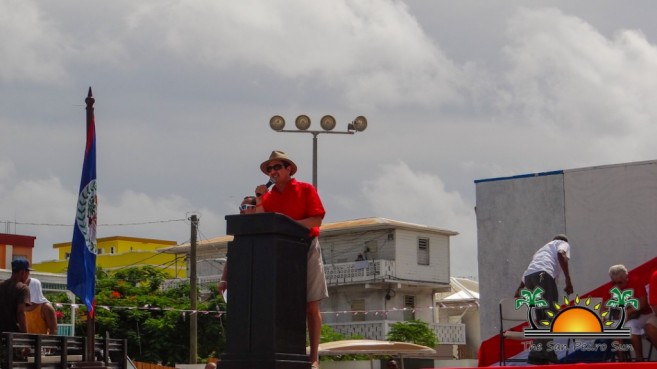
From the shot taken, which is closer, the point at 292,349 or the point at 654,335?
the point at 292,349

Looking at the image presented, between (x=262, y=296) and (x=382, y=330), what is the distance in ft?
126

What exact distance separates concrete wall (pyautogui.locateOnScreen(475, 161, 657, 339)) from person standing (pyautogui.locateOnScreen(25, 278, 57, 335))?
15.1 feet

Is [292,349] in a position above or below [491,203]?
below

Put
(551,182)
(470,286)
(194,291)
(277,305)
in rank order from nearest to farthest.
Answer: (277,305)
(551,182)
(194,291)
(470,286)

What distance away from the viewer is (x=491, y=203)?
42.5ft

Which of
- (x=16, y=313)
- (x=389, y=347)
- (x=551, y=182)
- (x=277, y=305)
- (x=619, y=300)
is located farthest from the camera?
(x=389, y=347)

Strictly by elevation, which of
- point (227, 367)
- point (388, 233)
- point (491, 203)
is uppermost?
point (388, 233)

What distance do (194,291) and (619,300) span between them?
2573 cm

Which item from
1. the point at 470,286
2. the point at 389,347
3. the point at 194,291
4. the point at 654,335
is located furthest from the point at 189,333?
the point at 654,335

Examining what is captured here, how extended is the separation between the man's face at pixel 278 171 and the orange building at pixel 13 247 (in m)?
51.4

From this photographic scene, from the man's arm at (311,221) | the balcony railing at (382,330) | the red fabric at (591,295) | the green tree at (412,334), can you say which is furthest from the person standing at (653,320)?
the balcony railing at (382,330)

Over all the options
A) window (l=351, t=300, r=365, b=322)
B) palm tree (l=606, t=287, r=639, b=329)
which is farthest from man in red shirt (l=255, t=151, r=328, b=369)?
window (l=351, t=300, r=365, b=322)

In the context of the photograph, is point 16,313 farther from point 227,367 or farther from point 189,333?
point 189,333

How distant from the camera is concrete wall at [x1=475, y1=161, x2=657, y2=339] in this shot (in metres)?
12.1
